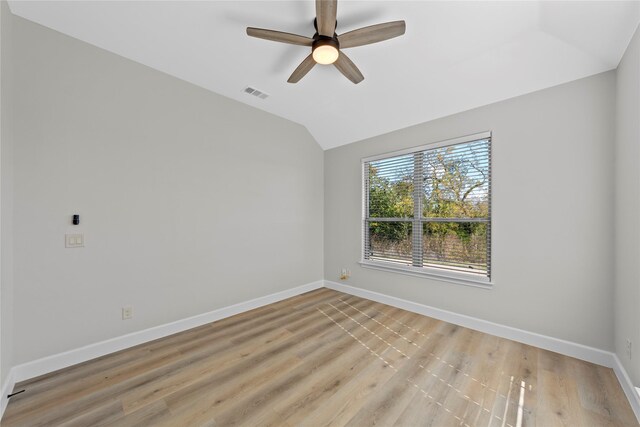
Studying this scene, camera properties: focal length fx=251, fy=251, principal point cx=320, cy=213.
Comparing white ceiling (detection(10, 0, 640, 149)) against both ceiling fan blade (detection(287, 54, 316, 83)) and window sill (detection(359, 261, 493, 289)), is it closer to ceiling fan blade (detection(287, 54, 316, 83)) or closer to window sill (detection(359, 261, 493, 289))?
ceiling fan blade (detection(287, 54, 316, 83))

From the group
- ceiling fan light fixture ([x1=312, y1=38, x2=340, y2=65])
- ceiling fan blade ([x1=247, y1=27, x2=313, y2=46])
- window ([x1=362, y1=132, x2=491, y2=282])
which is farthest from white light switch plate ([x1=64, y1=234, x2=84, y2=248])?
window ([x1=362, y1=132, x2=491, y2=282])

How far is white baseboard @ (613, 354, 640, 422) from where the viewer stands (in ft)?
5.42

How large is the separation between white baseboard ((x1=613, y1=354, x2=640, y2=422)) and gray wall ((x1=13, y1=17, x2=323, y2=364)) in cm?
355

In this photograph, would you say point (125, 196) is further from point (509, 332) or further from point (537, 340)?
point (537, 340)

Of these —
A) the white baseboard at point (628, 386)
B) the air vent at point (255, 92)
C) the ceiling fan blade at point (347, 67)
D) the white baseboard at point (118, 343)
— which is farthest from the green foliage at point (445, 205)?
the white baseboard at point (118, 343)

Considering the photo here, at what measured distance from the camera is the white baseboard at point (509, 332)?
7.34ft

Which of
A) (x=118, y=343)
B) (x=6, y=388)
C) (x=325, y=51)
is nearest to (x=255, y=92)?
(x=325, y=51)

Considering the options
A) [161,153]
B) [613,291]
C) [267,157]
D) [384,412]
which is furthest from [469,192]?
[161,153]

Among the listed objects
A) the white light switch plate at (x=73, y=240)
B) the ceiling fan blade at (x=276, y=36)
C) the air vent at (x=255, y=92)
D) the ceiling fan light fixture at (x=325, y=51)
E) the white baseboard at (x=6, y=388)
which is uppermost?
the air vent at (x=255, y=92)

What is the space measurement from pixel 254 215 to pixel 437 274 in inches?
102

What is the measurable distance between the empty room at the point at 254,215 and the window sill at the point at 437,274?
0.02 meters

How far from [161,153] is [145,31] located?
1114 millimetres

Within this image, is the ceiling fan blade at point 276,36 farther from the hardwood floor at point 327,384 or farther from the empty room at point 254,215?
the hardwood floor at point 327,384

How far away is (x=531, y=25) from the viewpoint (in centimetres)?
210
